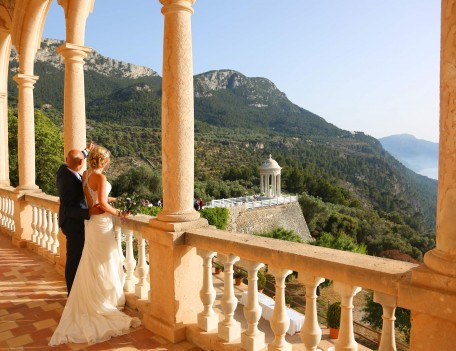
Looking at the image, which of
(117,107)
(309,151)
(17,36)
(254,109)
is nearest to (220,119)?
(254,109)

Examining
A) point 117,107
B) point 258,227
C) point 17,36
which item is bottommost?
point 258,227

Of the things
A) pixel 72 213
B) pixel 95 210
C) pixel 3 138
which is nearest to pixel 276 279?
pixel 95 210

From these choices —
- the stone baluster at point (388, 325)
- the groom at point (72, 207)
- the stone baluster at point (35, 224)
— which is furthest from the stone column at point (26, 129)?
the stone baluster at point (388, 325)

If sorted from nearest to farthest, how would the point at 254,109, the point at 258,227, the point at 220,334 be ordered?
the point at 220,334 < the point at 258,227 < the point at 254,109

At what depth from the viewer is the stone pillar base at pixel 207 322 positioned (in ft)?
13.9

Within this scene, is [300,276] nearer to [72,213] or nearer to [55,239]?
[72,213]

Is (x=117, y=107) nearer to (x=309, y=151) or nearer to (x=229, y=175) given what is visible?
(x=229, y=175)

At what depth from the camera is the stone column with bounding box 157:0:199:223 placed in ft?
14.0

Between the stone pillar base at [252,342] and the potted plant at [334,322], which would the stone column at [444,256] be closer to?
the stone pillar base at [252,342]

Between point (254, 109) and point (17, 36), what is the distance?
144 m

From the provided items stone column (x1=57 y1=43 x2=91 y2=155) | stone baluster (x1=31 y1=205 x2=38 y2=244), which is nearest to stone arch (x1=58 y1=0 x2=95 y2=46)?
stone column (x1=57 y1=43 x2=91 y2=155)

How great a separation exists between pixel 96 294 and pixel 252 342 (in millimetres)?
2148

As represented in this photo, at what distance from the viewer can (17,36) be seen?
9133mm

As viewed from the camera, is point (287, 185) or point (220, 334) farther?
point (287, 185)
